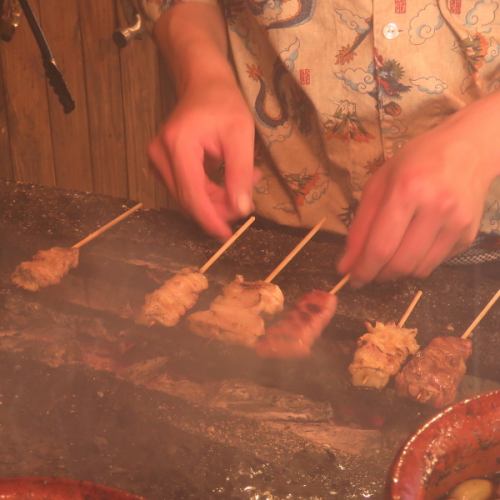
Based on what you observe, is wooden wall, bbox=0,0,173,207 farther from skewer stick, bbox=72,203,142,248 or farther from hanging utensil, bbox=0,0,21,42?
hanging utensil, bbox=0,0,21,42

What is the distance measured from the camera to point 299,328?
2541 mm

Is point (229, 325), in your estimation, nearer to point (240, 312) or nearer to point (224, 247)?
point (240, 312)

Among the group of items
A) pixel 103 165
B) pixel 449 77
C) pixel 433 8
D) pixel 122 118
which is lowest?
pixel 103 165

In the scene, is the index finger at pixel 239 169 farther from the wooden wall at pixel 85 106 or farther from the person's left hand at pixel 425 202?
the wooden wall at pixel 85 106

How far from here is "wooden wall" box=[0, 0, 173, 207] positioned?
6152 mm

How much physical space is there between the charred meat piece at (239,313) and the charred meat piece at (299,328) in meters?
0.06

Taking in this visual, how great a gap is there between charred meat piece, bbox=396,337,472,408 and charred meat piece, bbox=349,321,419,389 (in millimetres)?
45

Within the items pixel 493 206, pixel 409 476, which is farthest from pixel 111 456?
pixel 493 206

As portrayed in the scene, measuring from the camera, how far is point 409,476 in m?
1.56

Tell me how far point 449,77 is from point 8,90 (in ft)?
15.4

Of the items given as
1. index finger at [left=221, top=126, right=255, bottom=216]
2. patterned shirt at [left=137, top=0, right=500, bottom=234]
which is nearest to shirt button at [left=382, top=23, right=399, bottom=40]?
patterned shirt at [left=137, top=0, right=500, bottom=234]

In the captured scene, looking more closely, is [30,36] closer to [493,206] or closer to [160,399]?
[493,206]

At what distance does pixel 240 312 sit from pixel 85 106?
431cm

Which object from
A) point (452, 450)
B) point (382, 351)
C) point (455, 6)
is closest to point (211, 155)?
point (382, 351)
